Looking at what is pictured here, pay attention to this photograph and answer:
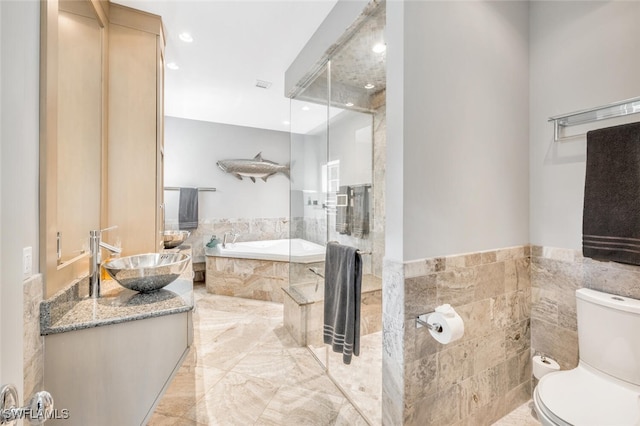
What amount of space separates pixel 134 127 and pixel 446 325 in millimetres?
2576

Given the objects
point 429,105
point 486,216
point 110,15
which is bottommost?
point 486,216

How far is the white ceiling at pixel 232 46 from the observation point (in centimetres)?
207

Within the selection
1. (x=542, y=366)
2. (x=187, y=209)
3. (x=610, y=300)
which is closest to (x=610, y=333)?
(x=610, y=300)

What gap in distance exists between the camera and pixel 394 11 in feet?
4.31

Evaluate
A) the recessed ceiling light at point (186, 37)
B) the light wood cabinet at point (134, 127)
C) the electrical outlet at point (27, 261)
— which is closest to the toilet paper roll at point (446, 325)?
the electrical outlet at point (27, 261)

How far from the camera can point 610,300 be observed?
134 cm

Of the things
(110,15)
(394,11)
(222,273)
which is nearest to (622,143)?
(394,11)

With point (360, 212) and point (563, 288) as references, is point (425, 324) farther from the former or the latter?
point (360, 212)

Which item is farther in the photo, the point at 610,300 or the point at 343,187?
the point at 343,187

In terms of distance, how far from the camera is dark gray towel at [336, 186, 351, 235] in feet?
9.37

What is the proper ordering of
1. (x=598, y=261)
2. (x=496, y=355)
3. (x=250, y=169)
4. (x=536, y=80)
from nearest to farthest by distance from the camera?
1. (x=598, y=261)
2. (x=496, y=355)
3. (x=536, y=80)
4. (x=250, y=169)

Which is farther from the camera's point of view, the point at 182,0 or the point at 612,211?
the point at 182,0

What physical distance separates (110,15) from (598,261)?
3.69 m

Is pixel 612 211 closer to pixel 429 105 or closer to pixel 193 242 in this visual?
pixel 429 105
